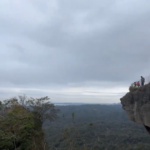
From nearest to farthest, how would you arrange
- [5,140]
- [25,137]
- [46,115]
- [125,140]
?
[5,140] → [25,137] → [46,115] → [125,140]

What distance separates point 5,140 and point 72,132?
4637mm

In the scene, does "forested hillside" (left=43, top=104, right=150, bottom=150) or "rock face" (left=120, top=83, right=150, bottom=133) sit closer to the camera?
"forested hillside" (left=43, top=104, right=150, bottom=150)

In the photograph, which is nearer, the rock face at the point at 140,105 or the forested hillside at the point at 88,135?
the forested hillside at the point at 88,135

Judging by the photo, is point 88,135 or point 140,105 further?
point 88,135

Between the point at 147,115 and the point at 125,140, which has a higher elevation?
the point at 147,115

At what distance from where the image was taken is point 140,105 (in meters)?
10.1

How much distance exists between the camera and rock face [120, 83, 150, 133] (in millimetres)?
9453

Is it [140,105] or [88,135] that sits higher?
[140,105]

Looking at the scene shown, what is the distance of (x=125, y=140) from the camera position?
38.5 m

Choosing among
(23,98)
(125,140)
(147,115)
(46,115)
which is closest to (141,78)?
(147,115)

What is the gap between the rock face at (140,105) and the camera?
9.45 meters

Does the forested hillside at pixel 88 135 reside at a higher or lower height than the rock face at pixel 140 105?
lower

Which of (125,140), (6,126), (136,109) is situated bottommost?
(125,140)

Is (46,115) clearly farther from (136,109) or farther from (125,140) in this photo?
(125,140)
